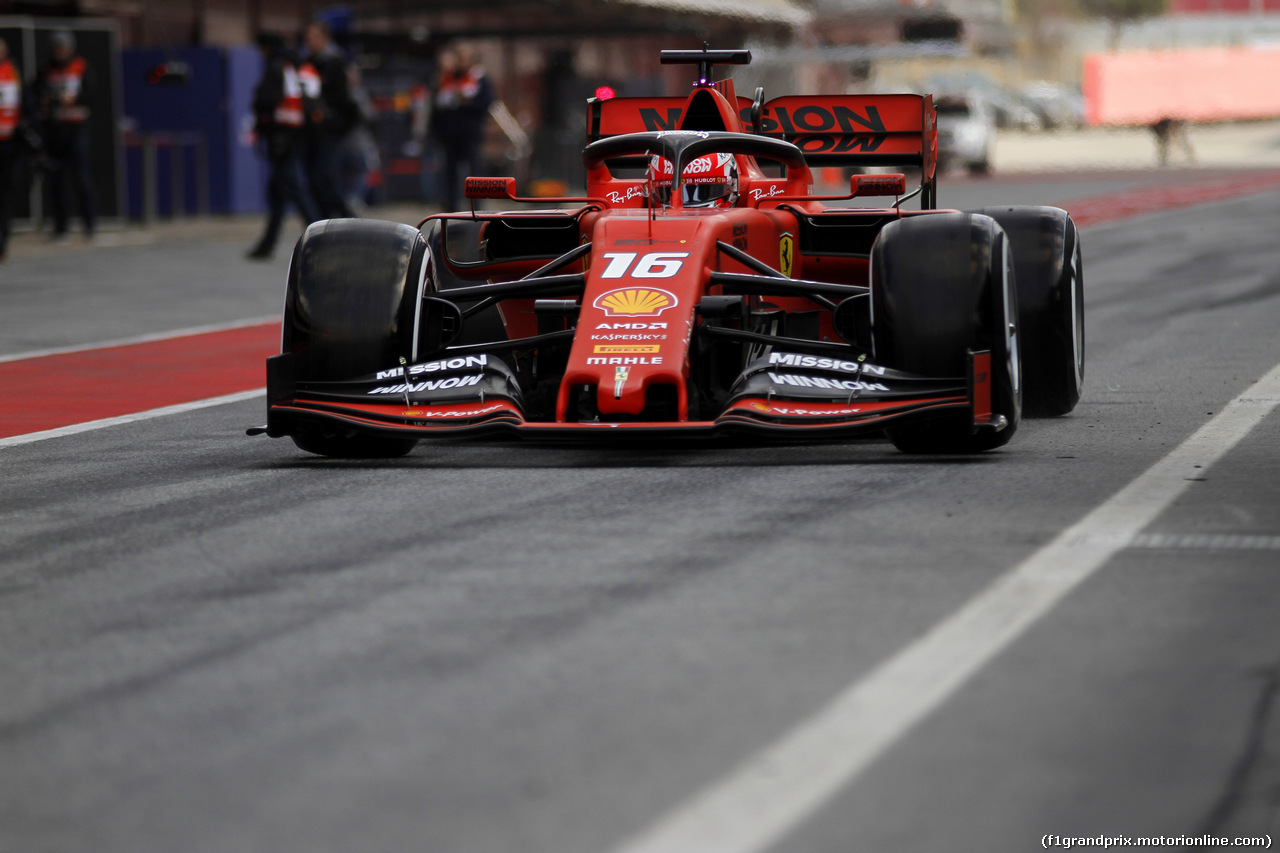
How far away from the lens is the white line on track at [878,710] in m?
3.15

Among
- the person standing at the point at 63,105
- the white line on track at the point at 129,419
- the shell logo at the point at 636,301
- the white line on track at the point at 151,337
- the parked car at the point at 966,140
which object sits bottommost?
the parked car at the point at 966,140

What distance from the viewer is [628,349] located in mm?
6539

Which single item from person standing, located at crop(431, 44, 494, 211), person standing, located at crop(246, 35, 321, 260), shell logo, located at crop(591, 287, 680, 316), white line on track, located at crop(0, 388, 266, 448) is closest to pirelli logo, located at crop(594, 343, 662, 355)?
shell logo, located at crop(591, 287, 680, 316)

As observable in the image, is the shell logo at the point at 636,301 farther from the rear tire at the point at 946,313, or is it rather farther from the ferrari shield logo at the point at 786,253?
the ferrari shield logo at the point at 786,253

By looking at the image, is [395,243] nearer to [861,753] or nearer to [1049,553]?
[1049,553]

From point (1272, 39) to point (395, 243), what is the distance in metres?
88.5

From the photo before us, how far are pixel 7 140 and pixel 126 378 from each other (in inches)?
324

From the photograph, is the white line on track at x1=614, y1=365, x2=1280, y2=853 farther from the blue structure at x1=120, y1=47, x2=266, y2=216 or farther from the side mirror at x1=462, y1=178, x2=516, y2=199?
the blue structure at x1=120, y1=47, x2=266, y2=216

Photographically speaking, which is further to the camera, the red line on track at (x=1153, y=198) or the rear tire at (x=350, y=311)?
the red line on track at (x=1153, y=198)

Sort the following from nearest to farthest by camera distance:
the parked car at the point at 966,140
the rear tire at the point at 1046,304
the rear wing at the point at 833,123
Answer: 1. the rear tire at the point at 1046,304
2. the rear wing at the point at 833,123
3. the parked car at the point at 966,140

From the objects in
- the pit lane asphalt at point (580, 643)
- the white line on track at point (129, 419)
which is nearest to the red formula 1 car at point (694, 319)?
the pit lane asphalt at point (580, 643)

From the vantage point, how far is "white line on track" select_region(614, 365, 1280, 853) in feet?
10.3

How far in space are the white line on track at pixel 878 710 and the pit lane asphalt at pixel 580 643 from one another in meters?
0.04

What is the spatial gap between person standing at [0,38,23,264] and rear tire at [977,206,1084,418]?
11444mm
